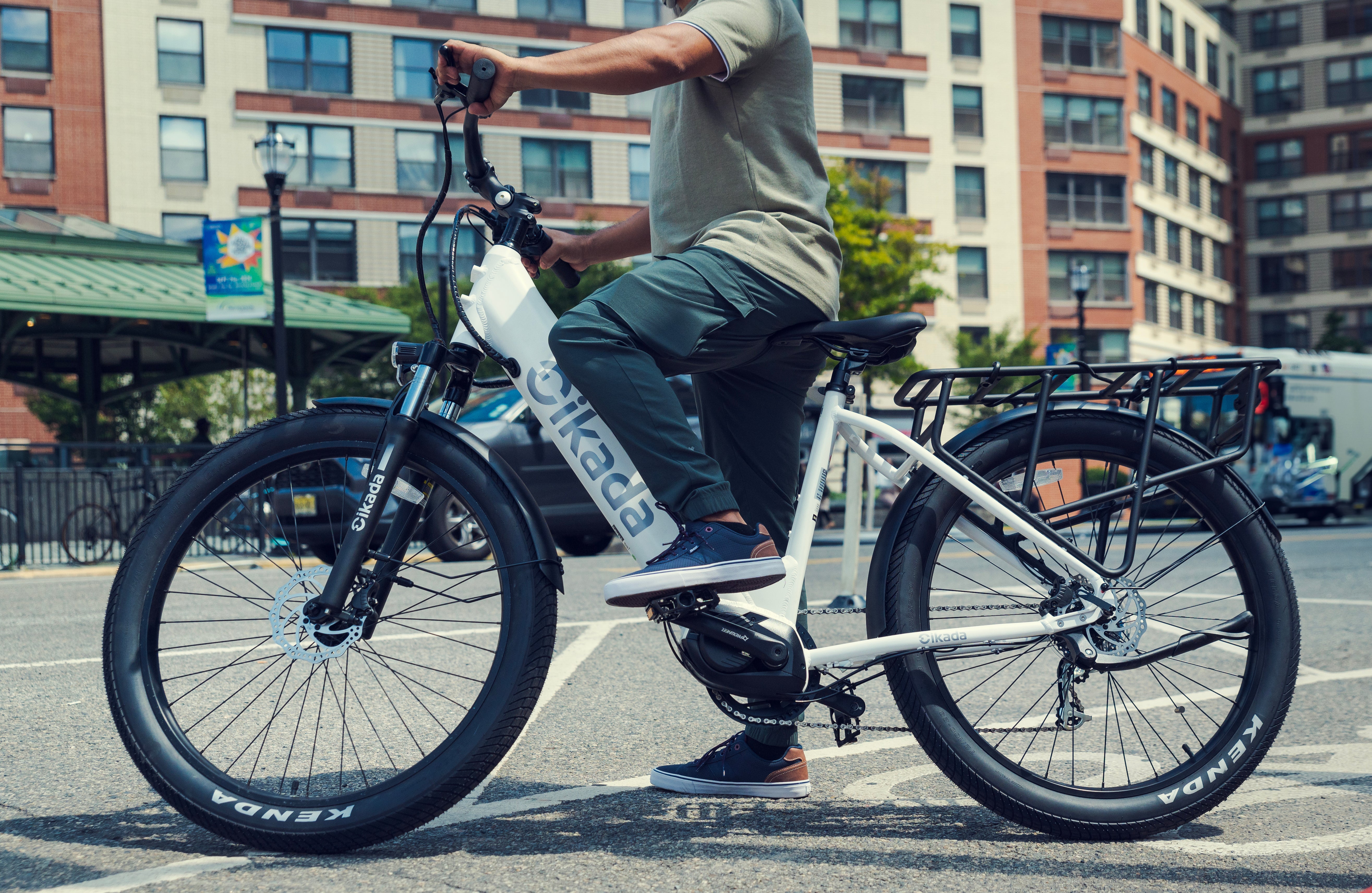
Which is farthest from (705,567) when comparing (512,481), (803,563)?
(512,481)

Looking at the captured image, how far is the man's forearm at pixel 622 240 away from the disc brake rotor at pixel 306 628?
1.15 m

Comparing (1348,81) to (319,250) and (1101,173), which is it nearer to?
(1101,173)

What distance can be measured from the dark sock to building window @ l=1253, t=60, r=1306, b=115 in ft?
233

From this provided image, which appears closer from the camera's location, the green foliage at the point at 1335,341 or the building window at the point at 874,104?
the building window at the point at 874,104

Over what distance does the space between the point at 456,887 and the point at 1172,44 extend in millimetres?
62623

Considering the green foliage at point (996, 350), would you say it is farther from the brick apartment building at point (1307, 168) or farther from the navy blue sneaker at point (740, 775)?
the navy blue sneaker at point (740, 775)

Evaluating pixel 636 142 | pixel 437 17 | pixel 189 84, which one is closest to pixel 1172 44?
pixel 636 142

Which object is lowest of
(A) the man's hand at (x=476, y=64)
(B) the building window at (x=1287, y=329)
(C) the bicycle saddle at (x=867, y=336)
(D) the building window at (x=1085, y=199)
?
(C) the bicycle saddle at (x=867, y=336)

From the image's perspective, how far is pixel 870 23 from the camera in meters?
48.4

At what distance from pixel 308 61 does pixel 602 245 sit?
4216 cm

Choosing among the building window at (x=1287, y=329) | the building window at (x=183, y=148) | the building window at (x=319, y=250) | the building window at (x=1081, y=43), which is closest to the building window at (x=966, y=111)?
the building window at (x=1081, y=43)

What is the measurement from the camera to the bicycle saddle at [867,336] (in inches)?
108

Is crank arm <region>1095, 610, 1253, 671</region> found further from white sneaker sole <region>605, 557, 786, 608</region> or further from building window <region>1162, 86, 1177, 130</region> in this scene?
building window <region>1162, 86, 1177, 130</region>

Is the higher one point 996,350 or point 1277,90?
point 1277,90
